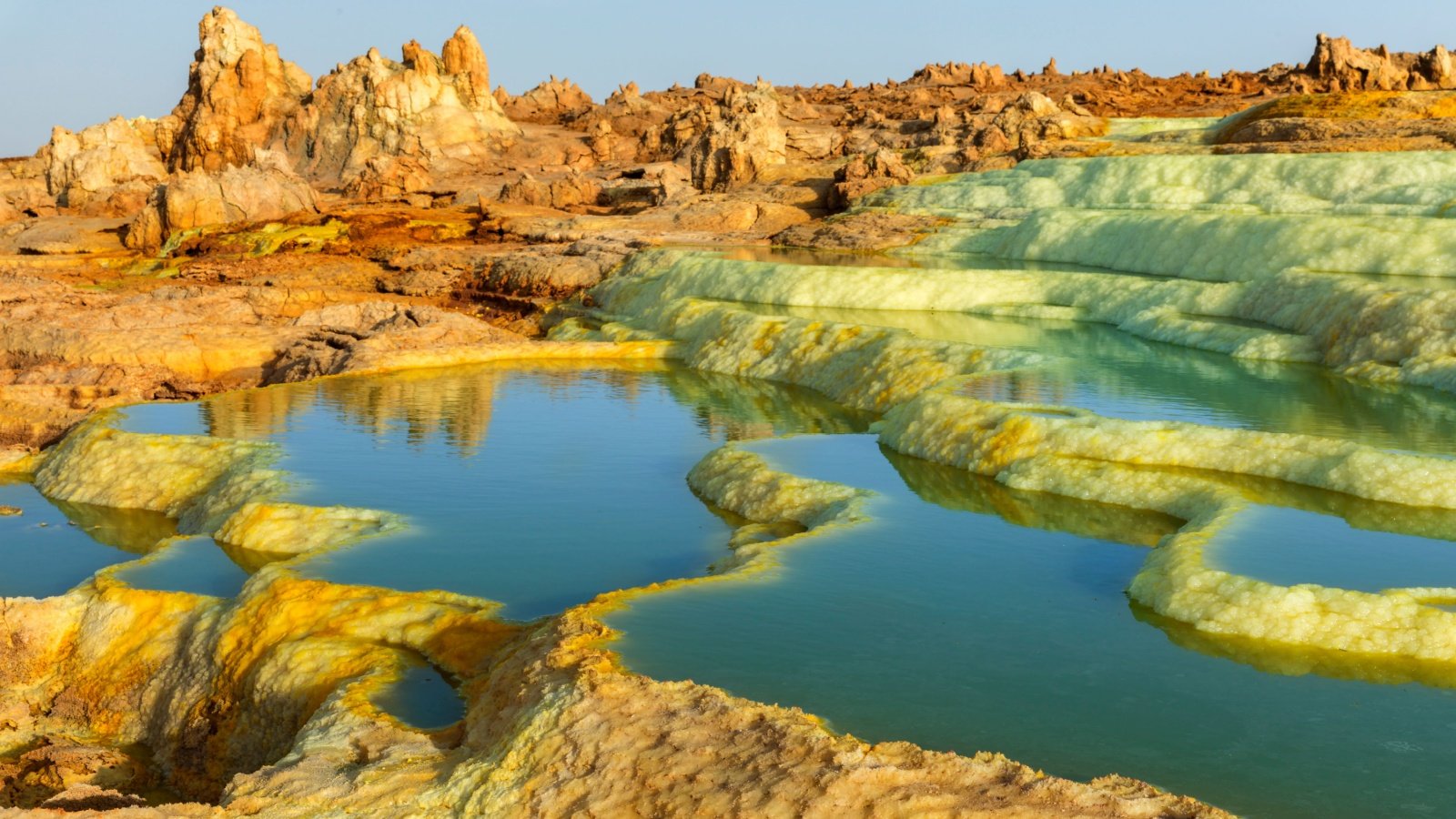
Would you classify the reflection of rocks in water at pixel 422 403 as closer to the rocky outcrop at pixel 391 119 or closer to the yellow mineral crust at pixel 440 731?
the yellow mineral crust at pixel 440 731

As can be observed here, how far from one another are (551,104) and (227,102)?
53.5 feet

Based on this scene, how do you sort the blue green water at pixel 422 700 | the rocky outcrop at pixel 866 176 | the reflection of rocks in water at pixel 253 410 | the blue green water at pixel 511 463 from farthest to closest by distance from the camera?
the rocky outcrop at pixel 866 176 < the reflection of rocks in water at pixel 253 410 < the blue green water at pixel 511 463 < the blue green water at pixel 422 700

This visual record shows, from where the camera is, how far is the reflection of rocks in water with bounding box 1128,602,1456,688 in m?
7.22

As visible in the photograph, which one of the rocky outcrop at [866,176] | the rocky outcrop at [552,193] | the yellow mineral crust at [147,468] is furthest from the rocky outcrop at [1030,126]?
the yellow mineral crust at [147,468]

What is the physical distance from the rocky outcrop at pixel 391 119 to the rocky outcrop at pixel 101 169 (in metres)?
6.01

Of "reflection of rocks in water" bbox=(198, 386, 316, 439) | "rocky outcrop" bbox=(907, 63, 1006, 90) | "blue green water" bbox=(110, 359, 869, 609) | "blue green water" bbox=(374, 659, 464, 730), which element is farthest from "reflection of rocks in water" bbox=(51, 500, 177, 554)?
"rocky outcrop" bbox=(907, 63, 1006, 90)

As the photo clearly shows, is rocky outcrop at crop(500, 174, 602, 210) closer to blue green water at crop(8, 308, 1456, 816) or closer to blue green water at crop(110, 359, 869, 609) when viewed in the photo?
blue green water at crop(110, 359, 869, 609)

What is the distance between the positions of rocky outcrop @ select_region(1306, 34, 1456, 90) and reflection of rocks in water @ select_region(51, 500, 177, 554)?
38.0 meters

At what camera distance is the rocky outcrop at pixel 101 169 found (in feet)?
151

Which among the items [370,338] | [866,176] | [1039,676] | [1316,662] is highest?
[866,176]

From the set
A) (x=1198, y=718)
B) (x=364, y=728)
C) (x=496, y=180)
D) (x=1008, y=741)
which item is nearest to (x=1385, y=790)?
(x=1198, y=718)

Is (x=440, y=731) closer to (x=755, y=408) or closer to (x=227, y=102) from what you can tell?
(x=755, y=408)

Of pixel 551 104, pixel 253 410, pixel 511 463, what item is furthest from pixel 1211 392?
pixel 551 104

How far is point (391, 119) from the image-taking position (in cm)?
5366
